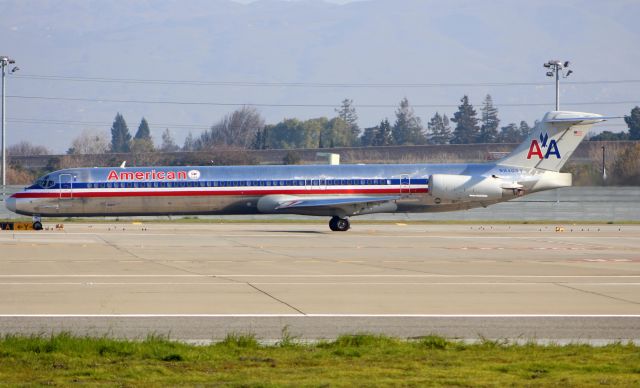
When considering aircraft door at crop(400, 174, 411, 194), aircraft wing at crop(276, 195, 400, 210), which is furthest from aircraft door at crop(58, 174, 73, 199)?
aircraft door at crop(400, 174, 411, 194)

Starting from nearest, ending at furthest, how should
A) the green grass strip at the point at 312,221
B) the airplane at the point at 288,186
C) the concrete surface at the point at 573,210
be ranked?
the airplane at the point at 288,186 → the green grass strip at the point at 312,221 → the concrete surface at the point at 573,210

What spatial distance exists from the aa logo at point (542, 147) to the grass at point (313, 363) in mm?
35237

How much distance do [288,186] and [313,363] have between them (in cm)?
3551

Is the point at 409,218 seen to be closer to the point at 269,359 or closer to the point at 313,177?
the point at 313,177

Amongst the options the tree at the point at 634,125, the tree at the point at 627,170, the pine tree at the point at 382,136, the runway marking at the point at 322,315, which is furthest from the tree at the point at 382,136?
the runway marking at the point at 322,315

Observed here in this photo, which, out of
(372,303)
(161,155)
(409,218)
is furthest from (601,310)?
(161,155)

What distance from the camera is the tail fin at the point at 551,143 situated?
47594 millimetres

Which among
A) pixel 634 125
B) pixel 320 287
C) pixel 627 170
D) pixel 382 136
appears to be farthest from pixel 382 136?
pixel 320 287

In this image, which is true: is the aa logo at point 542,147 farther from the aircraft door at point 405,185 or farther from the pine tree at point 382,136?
the pine tree at point 382,136

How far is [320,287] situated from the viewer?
2125cm

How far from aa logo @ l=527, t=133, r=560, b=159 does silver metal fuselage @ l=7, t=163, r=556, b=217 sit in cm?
85

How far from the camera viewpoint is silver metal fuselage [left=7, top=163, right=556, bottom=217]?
47.4m

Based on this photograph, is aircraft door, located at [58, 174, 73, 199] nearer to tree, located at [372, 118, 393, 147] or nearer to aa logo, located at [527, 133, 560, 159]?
aa logo, located at [527, 133, 560, 159]

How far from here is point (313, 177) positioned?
4781 centimetres
